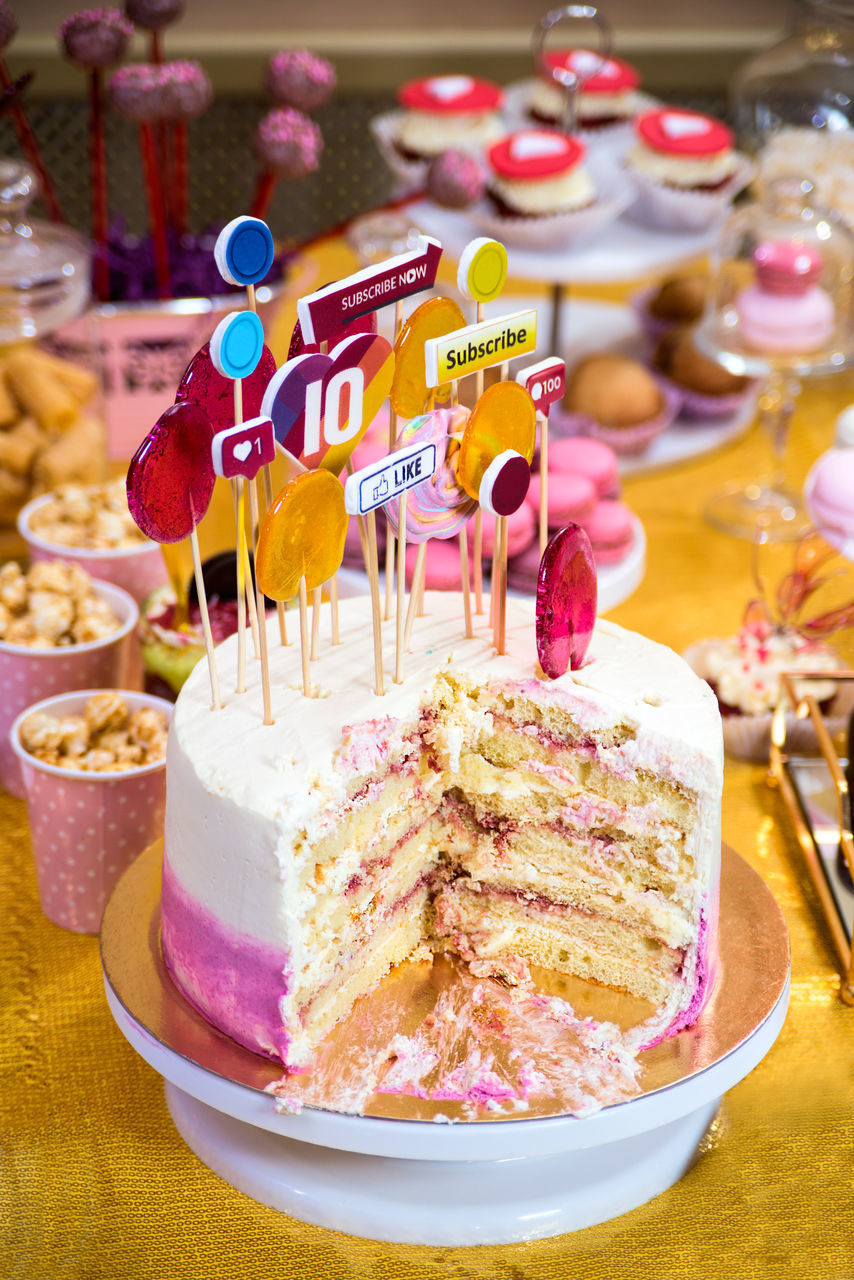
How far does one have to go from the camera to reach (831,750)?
6.97 feet

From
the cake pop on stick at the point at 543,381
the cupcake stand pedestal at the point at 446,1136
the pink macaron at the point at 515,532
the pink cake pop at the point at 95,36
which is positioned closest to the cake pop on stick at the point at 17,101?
the pink cake pop at the point at 95,36

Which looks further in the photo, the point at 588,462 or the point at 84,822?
the point at 588,462

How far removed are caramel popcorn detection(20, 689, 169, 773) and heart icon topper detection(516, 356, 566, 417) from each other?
733 mm

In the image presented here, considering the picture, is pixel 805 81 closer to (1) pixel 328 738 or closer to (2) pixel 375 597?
(2) pixel 375 597

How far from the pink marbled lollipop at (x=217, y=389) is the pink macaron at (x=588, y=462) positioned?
3.45 ft

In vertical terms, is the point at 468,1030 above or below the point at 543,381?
below

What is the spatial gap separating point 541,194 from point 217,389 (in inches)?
64.2

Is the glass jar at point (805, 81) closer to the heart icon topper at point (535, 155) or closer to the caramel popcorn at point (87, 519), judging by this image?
the heart icon topper at point (535, 155)

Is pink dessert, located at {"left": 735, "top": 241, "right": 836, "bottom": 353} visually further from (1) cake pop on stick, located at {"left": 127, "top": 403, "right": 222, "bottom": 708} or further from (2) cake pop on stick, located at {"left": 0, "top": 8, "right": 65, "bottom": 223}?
(1) cake pop on stick, located at {"left": 127, "top": 403, "right": 222, "bottom": 708}

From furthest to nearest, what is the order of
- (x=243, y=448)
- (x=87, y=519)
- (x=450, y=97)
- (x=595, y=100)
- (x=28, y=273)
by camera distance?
1. (x=595, y=100)
2. (x=450, y=97)
3. (x=28, y=273)
4. (x=87, y=519)
5. (x=243, y=448)

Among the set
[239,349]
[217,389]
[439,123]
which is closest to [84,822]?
[217,389]

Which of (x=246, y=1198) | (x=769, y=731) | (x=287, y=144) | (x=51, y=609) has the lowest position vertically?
(x=246, y=1198)

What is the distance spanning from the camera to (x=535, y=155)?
9.98ft

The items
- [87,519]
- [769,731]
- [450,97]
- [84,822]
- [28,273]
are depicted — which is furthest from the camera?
[450,97]
